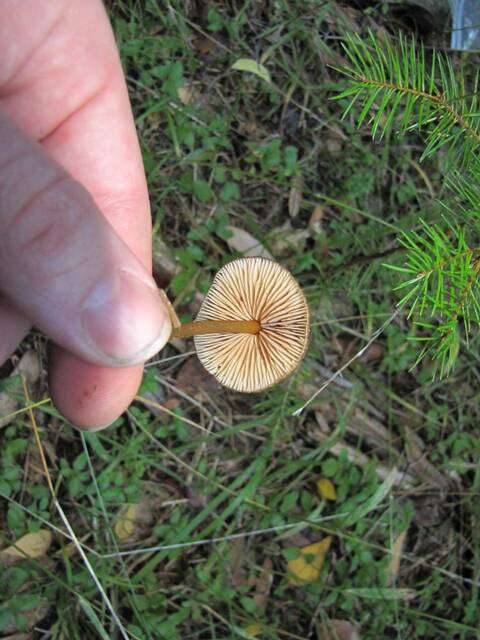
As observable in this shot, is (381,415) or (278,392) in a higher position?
(278,392)

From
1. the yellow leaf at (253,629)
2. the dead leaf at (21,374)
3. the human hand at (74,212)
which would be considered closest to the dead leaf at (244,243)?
the human hand at (74,212)

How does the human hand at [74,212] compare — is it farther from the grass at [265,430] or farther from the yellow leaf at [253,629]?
the yellow leaf at [253,629]

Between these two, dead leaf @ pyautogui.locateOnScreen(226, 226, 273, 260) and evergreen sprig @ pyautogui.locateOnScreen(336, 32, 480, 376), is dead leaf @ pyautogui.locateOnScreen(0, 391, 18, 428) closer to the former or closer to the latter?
dead leaf @ pyautogui.locateOnScreen(226, 226, 273, 260)

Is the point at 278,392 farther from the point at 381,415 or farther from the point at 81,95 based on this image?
the point at 81,95

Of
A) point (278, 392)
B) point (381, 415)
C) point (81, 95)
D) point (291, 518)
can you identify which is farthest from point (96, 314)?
point (381, 415)

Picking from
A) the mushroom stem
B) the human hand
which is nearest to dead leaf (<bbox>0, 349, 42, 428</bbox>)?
the human hand

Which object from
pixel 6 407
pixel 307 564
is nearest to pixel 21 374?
pixel 6 407
